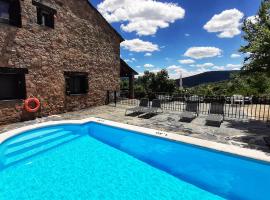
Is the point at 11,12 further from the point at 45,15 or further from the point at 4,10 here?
the point at 45,15

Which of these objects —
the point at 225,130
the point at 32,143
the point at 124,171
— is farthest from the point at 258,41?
the point at 32,143

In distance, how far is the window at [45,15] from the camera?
10125 mm

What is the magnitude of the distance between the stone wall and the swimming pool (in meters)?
3.76

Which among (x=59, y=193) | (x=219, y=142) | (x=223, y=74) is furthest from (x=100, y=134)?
(x=223, y=74)

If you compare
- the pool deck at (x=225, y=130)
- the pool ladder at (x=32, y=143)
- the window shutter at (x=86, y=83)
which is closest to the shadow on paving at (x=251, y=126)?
the pool deck at (x=225, y=130)

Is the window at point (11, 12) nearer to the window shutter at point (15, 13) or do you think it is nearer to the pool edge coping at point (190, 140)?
the window shutter at point (15, 13)

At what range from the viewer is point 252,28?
353 inches

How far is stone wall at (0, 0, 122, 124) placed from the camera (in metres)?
9.02

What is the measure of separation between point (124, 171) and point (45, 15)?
10598 millimetres

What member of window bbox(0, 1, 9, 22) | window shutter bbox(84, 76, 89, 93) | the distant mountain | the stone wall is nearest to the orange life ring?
the stone wall

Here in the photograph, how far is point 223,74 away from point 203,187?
10931 cm

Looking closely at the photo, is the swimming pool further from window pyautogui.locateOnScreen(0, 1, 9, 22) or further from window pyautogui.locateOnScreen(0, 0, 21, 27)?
window pyautogui.locateOnScreen(0, 1, 9, 22)

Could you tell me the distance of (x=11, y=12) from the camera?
9.03 m

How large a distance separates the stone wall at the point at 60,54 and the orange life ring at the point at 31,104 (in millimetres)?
309
